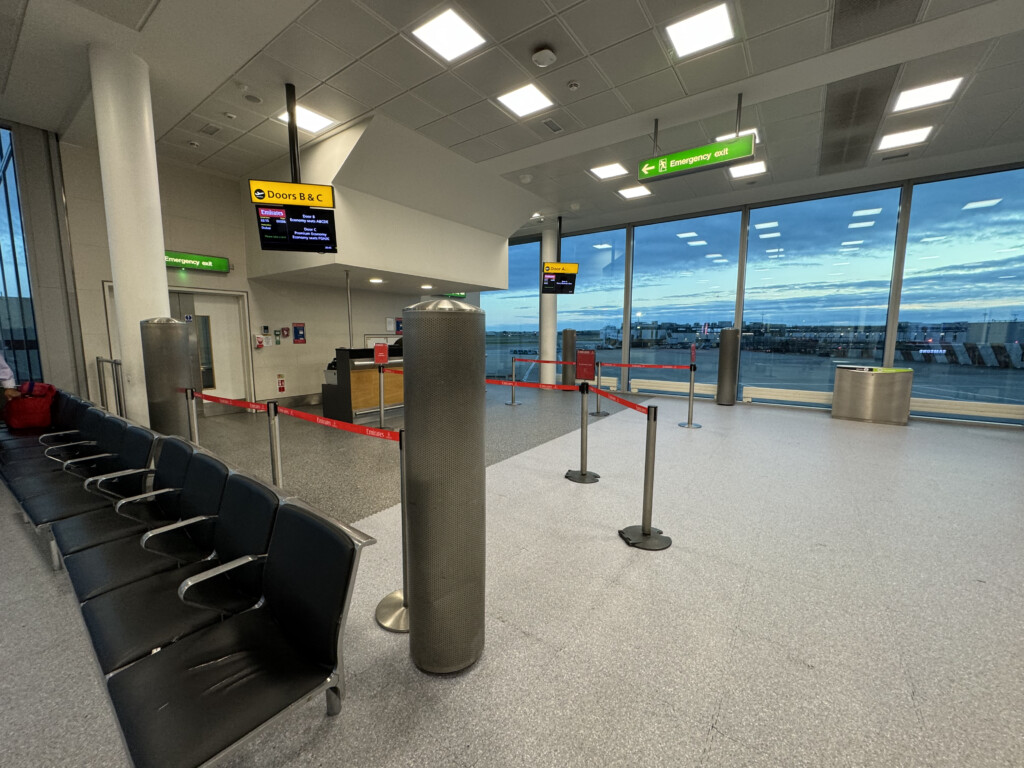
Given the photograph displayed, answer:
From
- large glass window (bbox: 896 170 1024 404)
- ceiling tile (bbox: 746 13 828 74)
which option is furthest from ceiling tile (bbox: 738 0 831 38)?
large glass window (bbox: 896 170 1024 404)

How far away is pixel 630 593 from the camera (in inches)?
91.0

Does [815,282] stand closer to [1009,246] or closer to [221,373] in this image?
[1009,246]

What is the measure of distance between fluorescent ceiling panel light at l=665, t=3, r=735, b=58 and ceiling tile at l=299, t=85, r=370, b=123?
3.38 meters

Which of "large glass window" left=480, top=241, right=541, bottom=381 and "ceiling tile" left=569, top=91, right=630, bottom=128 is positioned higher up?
"ceiling tile" left=569, top=91, right=630, bottom=128

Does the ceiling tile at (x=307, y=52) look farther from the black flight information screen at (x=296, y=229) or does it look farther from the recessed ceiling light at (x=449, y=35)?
the black flight information screen at (x=296, y=229)

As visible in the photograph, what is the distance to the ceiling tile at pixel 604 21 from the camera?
330 cm

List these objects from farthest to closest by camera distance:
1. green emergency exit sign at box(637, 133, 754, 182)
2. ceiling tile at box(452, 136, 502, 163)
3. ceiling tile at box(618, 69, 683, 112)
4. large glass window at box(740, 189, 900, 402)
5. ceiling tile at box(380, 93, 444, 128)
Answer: large glass window at box(740, 189, 900, 402), ceiling tile at box(452, 136, 502, 163), ceiling tile at box(380, 93, 444, 128), green emergency exit sign at box(637, 133, 754, 182), ceiling tile at box(618, 69, 683, 112)

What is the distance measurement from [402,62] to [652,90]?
8.49 ft

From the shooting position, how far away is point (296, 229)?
5.29 metres

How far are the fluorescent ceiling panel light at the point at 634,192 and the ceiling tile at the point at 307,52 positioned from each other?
5092mm

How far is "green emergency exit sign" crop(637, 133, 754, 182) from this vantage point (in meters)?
4.32

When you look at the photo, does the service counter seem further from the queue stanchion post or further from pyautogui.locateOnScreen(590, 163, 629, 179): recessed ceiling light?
the queue stanchion post

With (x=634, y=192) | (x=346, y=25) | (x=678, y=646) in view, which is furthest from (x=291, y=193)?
(x=678, y=646)

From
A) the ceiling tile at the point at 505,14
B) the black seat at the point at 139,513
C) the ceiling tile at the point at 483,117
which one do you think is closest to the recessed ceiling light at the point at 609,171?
the ceiling tile at the point at 483,117
